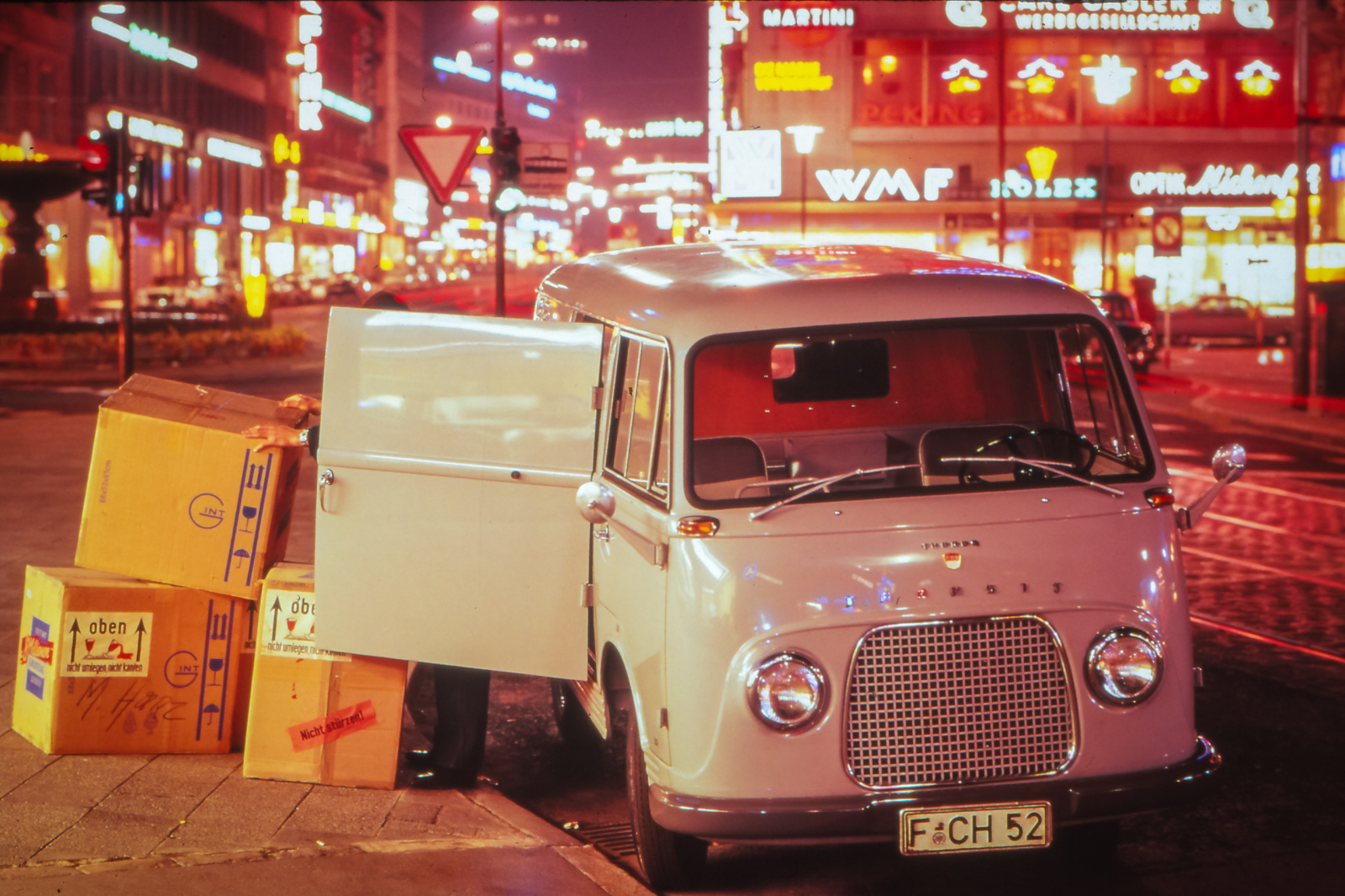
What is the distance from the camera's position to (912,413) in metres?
5.61

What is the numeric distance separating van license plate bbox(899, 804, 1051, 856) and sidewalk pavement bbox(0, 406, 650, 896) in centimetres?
94

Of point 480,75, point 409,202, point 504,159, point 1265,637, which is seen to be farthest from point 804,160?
point 480,75

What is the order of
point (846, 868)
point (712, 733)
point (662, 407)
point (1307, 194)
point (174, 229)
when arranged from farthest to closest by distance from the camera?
point (174, 229) → point (1307, 194) → point (846, 868) → point (662, 407) → point (712, 733)

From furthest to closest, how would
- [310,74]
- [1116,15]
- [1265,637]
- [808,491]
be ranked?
[310,74], [1116,15], [1265,637], [808,491]

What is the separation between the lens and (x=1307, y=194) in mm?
21391

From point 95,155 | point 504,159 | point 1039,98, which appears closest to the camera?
point 504,159

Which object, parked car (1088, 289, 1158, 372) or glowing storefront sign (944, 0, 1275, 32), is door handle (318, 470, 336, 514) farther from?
glowing storefront sign (944, 0, 1275, 32)

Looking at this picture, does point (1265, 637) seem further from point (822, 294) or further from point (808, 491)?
point (808, 491)

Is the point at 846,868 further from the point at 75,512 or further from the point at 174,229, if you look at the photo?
the point at 174,229

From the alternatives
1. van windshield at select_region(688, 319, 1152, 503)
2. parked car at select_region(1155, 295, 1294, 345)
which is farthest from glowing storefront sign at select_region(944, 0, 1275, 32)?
van windshield at select_region(688, 319, 1152, 503)

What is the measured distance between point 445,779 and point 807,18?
46.5m

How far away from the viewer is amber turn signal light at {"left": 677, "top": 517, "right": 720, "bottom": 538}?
4.28 meters

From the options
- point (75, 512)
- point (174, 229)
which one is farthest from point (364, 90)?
point (75, 512)

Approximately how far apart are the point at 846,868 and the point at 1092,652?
50.2 inches
